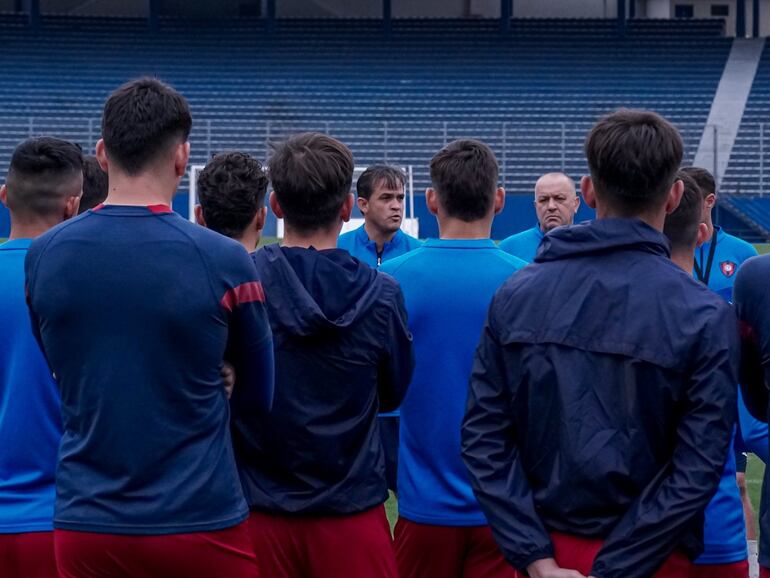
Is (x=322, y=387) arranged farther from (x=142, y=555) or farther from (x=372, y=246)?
(x=372, y=246)

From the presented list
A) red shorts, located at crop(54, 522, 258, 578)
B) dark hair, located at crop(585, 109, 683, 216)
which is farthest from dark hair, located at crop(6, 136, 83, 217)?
dark hair, located at crop(585, 109, 683, 216)

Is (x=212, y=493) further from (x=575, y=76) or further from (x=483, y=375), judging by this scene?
(x=575, y=76)

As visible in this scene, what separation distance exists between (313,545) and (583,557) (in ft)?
3.05

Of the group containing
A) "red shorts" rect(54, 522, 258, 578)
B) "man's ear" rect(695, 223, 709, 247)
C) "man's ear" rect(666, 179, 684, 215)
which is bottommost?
"red shorts" rect(54, 522, 258, 578)

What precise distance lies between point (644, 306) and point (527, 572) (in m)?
0.61

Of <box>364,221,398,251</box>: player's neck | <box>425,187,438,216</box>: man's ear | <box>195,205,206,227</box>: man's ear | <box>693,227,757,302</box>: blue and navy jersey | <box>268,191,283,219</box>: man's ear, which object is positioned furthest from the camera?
<box>364,221,398,251</box>: player's neck

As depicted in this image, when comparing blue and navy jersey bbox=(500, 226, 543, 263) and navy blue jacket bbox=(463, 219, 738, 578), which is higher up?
navy blue jacket bbox=(463, 219, 738, 578)

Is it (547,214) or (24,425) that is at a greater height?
(547,214)

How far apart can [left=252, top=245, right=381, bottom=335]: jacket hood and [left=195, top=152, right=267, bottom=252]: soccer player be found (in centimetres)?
35

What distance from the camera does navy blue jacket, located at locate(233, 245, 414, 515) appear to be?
10.7ft

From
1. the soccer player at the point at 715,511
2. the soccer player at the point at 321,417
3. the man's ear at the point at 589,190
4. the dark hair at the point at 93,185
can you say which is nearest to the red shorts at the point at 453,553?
the soccer player at the point at 321,417

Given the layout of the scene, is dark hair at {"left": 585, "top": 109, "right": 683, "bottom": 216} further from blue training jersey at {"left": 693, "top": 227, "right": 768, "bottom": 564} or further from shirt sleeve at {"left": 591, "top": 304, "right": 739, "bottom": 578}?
blue training jersey at {"left": 693, "top": 227, "right": 768, "bottom": 564}

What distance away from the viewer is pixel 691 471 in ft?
8.18

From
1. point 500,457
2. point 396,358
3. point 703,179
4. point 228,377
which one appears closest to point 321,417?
point 396,358
